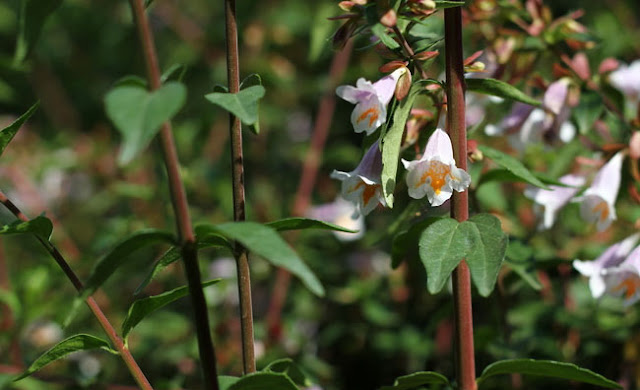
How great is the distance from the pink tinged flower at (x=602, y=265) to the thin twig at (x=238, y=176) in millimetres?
557

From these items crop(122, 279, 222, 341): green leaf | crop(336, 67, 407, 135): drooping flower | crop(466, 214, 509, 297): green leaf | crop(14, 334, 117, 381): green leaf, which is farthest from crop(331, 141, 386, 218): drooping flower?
crop(14, 334, 117, 381): green leaf

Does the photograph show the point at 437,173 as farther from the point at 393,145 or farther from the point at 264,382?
the point at 264,382

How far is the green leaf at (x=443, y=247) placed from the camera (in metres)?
0.79

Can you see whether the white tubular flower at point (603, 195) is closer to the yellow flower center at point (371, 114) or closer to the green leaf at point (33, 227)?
the yellow flower center at point (371, 114)

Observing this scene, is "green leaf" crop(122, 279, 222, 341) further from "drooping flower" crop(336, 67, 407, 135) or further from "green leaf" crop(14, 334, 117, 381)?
"drooping flower" crop(336, 67, 407, 135)

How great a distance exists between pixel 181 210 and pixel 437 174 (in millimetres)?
327

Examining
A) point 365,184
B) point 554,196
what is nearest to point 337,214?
point 554,196

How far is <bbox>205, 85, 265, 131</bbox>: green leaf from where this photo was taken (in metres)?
0.71

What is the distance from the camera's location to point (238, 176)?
2.64 feet

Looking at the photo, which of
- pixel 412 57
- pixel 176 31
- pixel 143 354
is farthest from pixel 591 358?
pixel 176 31

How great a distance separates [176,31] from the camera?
2898 millimetres

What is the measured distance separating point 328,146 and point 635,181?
132cm

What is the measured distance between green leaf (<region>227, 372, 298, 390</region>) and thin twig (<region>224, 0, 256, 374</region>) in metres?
0.07

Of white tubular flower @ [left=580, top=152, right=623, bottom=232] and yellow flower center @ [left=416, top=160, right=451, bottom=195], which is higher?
yellow flower center @ [left=416, top=160, right=451, bottom=195]
